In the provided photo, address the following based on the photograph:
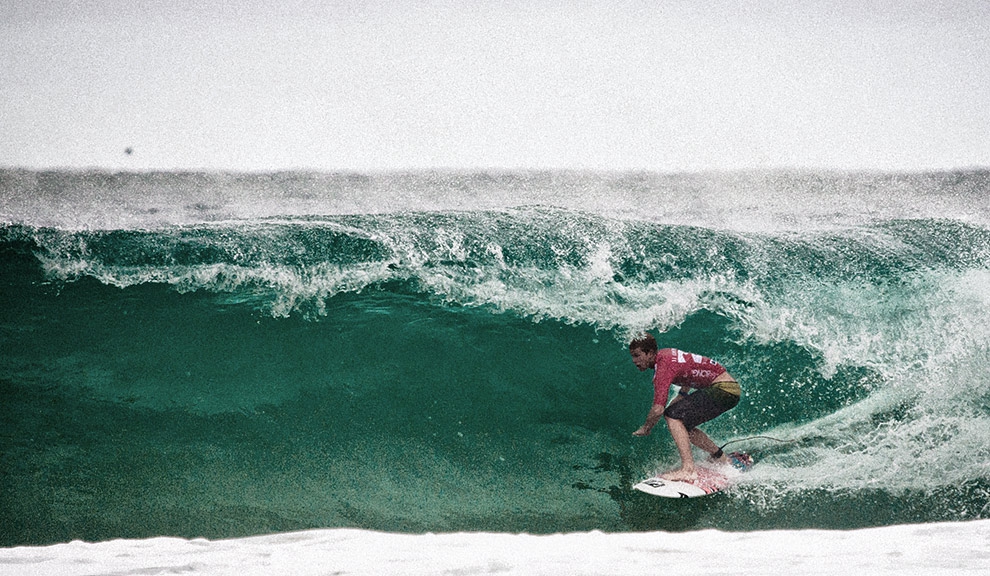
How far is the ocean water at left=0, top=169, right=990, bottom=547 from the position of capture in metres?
3.71

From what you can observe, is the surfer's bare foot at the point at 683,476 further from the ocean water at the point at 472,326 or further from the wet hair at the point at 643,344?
the wet hair at the point at 643,344

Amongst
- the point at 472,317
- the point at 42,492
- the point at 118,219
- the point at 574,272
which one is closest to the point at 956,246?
the point at 574,272

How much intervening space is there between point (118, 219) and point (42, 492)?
1611mm

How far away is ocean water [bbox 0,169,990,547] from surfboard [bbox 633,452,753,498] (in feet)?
0.38

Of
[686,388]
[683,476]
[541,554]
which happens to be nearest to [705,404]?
[686,388]

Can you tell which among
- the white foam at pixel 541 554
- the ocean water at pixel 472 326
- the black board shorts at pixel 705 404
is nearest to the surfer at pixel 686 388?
the black board shorts at pixel 705 404

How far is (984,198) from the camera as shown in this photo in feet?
14.3

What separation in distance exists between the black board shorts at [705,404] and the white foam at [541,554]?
65cm

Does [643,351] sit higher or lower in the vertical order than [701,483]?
higher

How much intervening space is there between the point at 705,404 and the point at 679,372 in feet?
0.80

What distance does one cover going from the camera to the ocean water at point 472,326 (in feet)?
12.2

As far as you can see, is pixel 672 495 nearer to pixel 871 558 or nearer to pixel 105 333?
pixel 871 558

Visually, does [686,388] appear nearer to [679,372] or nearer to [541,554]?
[679,372]

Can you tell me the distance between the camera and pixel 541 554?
2.62 metres
